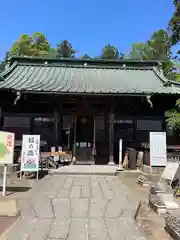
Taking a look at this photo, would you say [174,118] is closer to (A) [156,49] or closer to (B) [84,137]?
(B) [84,137]

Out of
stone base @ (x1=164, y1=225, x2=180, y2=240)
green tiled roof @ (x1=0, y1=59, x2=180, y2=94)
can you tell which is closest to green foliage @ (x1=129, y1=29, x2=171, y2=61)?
green tiled roof @ (x1=0, y1=59, x2=180, y2=94)

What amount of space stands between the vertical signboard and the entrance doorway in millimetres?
5969

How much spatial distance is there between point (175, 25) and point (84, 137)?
845cm

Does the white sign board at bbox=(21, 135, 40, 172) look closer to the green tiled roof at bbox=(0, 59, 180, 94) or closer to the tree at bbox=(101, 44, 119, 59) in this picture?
the green tiled roof at bbox=(0, 59, 180, 94)

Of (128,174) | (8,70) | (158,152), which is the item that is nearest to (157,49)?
(8,70)

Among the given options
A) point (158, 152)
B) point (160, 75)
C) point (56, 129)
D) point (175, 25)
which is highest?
point (160, 75)

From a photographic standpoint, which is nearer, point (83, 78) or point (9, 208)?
point (9, 208)

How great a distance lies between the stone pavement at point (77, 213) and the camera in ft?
13.8

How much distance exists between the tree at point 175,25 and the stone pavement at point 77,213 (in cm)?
380

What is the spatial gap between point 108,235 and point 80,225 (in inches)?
23.2

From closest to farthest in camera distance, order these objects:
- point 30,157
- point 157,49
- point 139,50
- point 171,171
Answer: point 171,171
point 30,157
point 157,49
point 139,50

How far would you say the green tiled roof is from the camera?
1239cm

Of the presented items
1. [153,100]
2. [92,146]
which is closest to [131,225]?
[92,146]

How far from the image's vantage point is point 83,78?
14.9 metres
